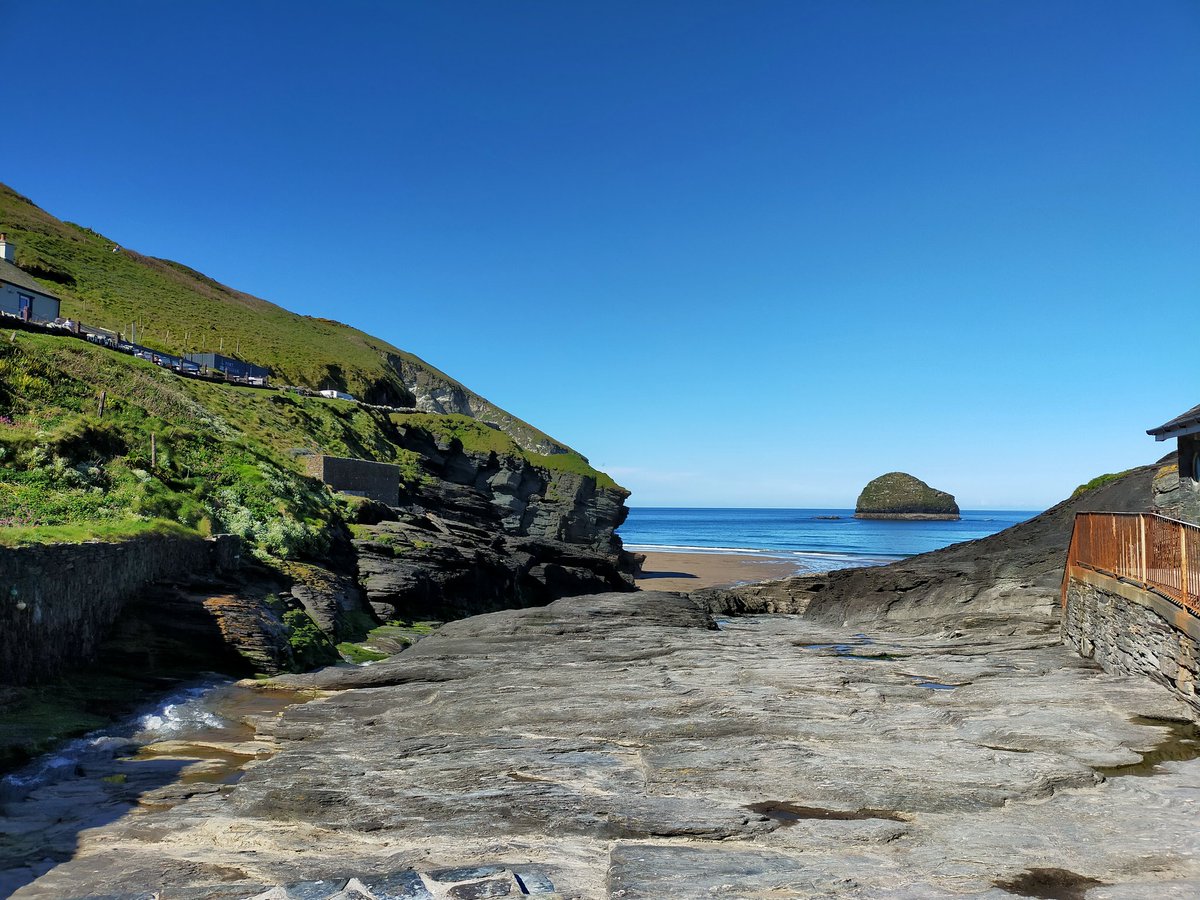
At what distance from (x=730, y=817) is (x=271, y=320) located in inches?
5280

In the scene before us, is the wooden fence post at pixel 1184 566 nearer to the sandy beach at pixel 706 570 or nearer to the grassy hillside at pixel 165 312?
the sandy beach at pixel 706 570

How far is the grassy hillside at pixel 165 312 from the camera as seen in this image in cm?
8112

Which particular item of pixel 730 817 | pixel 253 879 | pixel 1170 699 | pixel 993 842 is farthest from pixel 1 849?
pixel 1170 699

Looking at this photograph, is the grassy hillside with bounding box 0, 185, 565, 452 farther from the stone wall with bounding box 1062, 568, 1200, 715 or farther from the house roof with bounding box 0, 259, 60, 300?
the stone wall with bounding box 1062, 568, 1200, 715

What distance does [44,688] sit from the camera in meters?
14.4

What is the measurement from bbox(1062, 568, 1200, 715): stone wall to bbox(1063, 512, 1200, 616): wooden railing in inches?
9.8

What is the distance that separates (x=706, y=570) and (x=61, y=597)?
84.8 meters

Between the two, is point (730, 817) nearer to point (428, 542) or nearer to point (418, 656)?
point (418, 656)

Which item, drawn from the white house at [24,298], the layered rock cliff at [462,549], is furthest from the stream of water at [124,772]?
the white house at [24,298]

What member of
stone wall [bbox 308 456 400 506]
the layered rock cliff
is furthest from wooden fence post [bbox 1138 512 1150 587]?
stone wall [bbox 308 456 400 506]

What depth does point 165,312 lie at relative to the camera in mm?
91125

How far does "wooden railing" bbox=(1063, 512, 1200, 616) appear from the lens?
13586mm

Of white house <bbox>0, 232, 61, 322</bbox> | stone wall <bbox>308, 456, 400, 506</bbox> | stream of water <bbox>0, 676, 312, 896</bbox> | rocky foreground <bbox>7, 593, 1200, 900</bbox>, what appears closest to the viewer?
rocky foreground <bbox>7, 593, 1200, 900</bbox>

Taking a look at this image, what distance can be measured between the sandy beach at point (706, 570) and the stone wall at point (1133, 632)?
47682 mm
